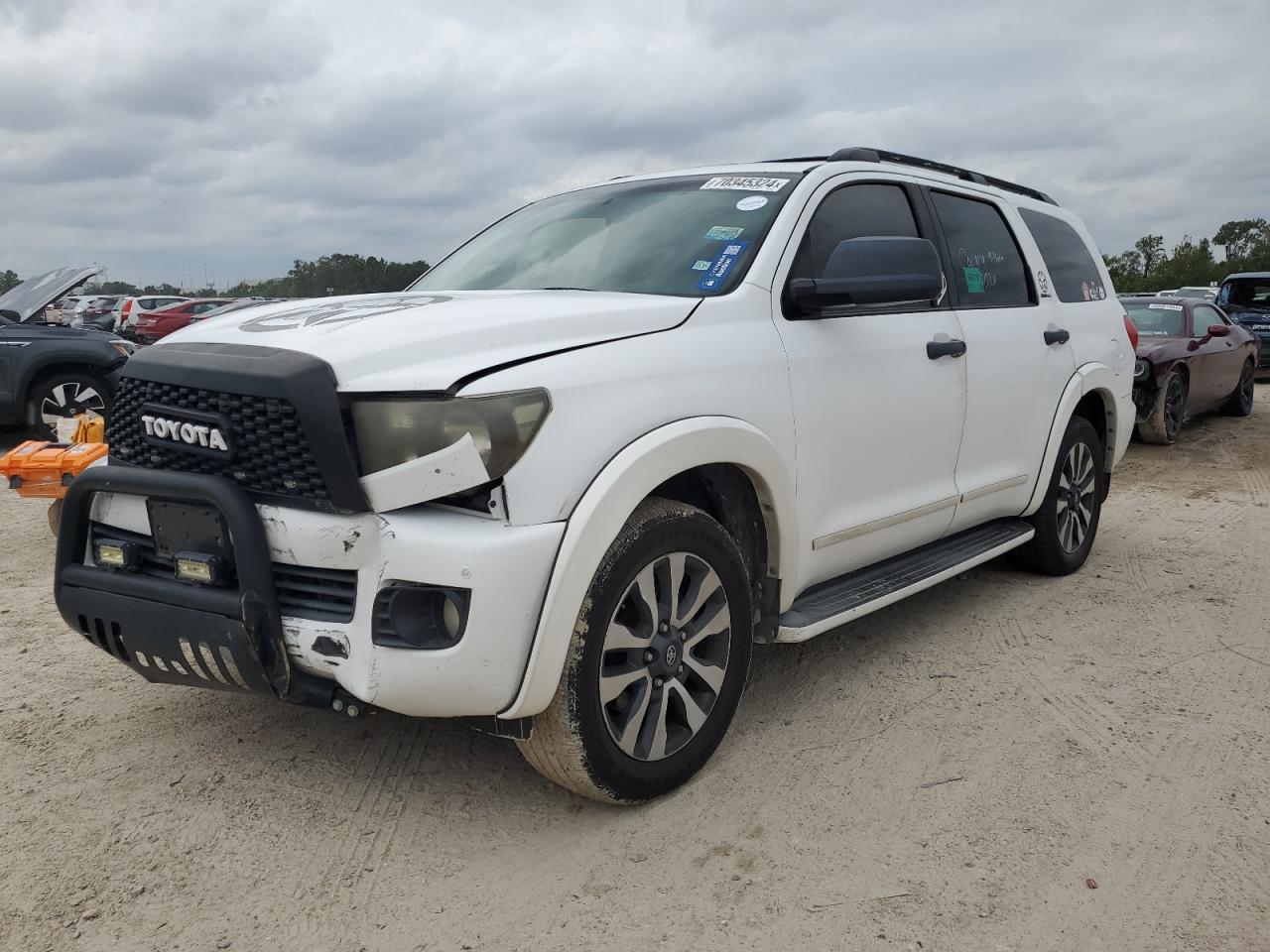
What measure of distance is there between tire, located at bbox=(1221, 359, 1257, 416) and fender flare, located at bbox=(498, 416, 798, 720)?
1167 centimetres

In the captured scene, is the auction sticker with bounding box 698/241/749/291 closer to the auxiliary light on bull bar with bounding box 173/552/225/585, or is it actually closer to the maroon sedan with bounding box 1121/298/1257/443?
the auxiliary light on bull bar with bounding box 173/552/225/585

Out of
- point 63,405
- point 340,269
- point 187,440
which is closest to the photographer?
point 187,440

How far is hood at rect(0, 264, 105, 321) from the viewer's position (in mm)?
8836

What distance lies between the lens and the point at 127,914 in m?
2.43

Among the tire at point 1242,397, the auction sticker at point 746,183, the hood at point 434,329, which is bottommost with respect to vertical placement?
the tire at point 1242,397

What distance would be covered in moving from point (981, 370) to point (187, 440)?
296cm

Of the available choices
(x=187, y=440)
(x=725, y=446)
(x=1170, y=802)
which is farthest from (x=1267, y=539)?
(x=187, y=440)

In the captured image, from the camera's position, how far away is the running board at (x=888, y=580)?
10.8 feet

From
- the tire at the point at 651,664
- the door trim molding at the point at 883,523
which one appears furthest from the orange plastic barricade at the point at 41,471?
the door trim molding at the point at 883,523

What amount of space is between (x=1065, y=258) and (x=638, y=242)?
2706 mm

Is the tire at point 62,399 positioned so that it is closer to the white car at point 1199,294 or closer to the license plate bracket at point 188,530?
the license plate bracket at point 188,530

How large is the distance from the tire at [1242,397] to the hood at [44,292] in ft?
40.4

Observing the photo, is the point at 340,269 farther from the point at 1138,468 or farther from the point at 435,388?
the point at 1138,468

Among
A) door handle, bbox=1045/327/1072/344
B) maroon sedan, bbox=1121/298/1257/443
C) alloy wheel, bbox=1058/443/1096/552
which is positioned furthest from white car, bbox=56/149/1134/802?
maroon sedan, bbox=1121/298/1257/443
